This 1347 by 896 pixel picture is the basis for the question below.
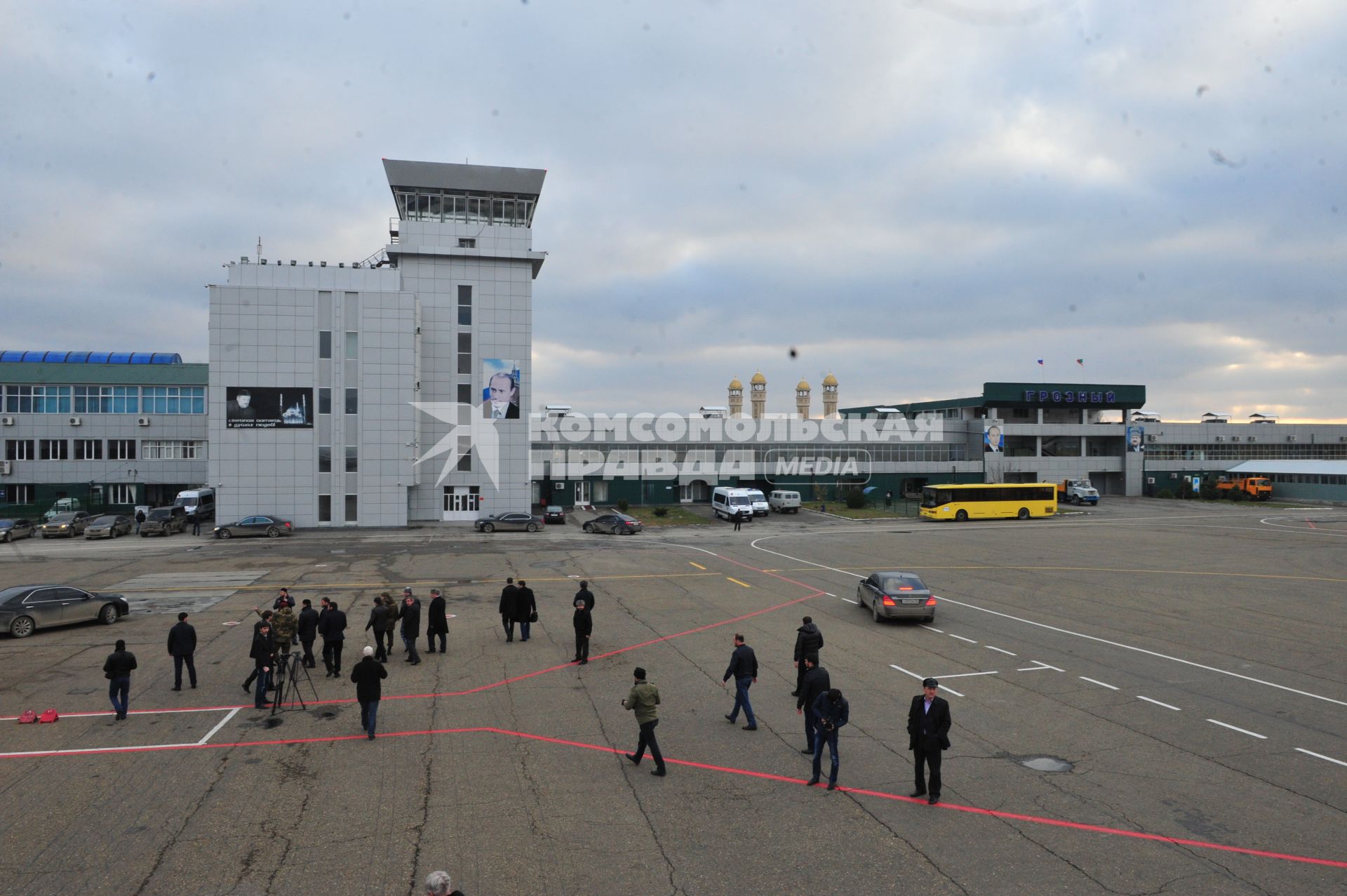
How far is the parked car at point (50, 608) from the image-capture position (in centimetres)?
2075

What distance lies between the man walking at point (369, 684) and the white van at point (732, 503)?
44123 millimetres

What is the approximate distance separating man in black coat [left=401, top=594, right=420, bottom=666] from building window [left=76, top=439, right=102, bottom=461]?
64478 mm

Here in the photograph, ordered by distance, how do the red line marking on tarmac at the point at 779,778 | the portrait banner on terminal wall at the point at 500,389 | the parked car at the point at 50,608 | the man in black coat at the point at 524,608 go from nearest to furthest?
1. the red line marking on tarmac at the point at 779,778
2. the man in black coat at the point at 524,608
3. the parked car at the point at 50,608
4. the portrait banner on terminal wall at the point at 500,389

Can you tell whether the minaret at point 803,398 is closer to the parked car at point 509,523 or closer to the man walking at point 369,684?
the parked car at point 509,523

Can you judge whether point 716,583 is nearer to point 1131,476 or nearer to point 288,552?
point 288,552

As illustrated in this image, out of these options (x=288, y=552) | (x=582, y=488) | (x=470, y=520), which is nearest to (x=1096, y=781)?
(x=288, y=552)

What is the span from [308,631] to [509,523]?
35431mm

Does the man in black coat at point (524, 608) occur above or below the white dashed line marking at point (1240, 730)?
above

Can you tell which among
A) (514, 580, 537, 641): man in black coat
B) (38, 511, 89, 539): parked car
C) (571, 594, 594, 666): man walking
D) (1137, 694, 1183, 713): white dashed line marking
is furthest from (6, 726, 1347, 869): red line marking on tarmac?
(38, 511, 89, 539): parked car

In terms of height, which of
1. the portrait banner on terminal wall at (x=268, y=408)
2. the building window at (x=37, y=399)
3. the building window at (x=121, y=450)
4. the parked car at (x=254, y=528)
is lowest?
the parked car at (x=254, y=528)

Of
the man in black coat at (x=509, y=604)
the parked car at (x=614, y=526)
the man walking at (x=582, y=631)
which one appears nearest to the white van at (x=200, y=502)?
the parked car at (x=614, y=526)

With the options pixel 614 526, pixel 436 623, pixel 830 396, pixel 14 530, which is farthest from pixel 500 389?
pixel 830 396

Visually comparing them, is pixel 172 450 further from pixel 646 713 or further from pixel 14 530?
pixel 646 713

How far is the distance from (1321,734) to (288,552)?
40.6 meters
